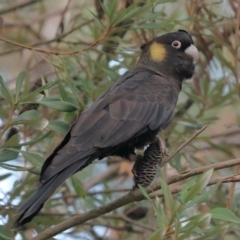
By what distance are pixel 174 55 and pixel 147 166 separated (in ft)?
2.03

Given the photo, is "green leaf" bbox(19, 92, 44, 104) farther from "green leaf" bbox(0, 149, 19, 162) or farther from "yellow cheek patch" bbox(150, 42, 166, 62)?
"yellow cheek patch" bbox(150, 42, 166, 62)

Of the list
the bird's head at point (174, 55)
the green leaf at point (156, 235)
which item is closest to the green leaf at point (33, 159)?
the green leaf at point (156, 235)

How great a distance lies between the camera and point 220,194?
8.54 feet

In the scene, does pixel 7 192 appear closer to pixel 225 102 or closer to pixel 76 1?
pixel 225 102

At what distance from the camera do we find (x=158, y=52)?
2412mm

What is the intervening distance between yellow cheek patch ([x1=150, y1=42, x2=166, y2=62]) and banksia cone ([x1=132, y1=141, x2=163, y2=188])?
522 mm

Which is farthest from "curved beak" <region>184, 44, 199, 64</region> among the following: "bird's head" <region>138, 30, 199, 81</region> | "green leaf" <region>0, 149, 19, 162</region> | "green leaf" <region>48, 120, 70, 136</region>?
"green leaf" <region>0, 149, 19, 162</region>

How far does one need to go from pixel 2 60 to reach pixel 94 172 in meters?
0.89

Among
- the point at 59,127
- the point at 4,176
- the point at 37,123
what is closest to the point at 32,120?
the point at 37,123

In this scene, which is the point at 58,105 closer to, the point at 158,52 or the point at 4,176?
the point at 4,176

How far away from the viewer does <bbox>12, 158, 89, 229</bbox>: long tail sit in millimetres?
1634

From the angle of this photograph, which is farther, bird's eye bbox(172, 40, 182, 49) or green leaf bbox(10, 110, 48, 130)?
bird's eye bbox(172, 40, 182, 49)

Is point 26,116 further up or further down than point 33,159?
further up

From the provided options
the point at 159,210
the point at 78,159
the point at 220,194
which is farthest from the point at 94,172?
the point at 159,210
